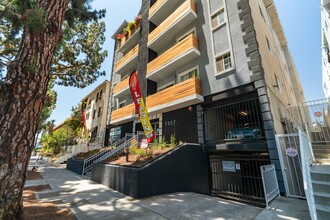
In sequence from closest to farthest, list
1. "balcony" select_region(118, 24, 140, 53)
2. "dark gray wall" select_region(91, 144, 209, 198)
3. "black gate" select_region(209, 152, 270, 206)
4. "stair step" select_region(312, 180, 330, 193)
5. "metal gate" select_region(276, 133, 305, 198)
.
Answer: "stair step" select_region(312, 180, 330, 193)
"metal gate" select_region(276, 133, 305, 198)
"dark gray wall" select_region(91, 144, 209, 198)
"black gate" select_region(209, 152, 270, 206)
"balcony" select_region(118, 24, 140, 53)

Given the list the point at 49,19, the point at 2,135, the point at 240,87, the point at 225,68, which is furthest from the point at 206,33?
the point at 2,135

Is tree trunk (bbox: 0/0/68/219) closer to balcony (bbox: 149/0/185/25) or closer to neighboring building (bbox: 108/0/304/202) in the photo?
neighboring building (bbox: 108/0/304/202)

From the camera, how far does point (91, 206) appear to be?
214 inches

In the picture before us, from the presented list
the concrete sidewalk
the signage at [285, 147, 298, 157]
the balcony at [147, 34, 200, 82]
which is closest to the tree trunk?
the concrete sidewalk

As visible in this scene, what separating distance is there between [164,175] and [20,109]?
5628 mm

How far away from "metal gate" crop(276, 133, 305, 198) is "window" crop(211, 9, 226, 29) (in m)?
7.72

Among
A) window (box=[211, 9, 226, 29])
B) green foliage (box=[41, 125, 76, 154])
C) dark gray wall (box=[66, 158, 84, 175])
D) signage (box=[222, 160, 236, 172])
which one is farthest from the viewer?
green foliage (box=[41, 125, 76, 154])

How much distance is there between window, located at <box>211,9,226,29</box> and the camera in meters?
10.5

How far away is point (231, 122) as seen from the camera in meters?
11.0

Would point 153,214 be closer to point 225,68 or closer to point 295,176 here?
point 295,176

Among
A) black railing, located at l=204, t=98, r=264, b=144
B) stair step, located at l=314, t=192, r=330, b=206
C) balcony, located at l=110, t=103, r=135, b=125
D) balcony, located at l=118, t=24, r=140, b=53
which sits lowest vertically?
stair step, located at l=314, t=192, r=330, b=206

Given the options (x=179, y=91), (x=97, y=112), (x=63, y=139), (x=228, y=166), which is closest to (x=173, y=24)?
(x=179, y=91)

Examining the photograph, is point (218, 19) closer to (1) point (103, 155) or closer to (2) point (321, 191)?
(2) point (321, 191)

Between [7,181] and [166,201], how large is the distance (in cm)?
468
